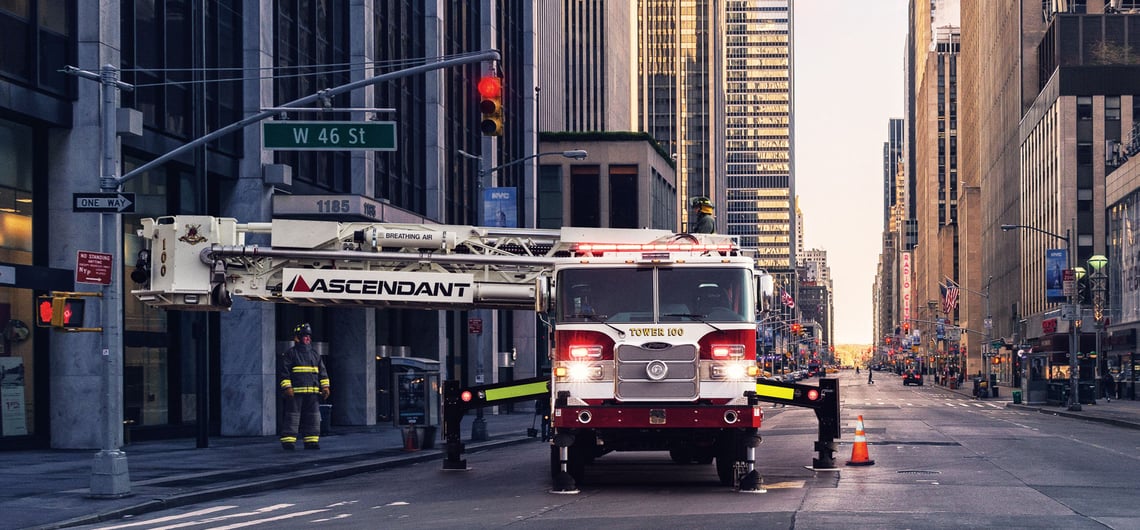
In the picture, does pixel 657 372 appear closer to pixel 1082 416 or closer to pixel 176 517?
pixel 176 517

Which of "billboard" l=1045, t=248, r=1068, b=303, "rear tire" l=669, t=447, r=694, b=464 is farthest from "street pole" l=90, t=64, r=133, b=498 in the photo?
"billboard" l=1045, t=248, r=1068, b=303

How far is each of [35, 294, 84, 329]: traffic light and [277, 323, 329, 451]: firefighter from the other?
30.4ft

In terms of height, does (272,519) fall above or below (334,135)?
below

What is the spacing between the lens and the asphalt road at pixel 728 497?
15.5m

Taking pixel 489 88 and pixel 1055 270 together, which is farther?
pixel 1055 270

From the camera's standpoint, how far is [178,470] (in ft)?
77.3

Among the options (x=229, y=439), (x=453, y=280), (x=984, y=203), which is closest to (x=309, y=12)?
(x=229, y=439)

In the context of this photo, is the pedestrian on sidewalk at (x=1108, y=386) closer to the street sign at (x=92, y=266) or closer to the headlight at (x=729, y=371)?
the headlight at (x=729, y=371)

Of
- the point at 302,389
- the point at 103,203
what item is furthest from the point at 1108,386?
the point at 103,203

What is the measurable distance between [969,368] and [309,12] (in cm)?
16412

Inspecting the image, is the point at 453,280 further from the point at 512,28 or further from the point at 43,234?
the point at 512,28

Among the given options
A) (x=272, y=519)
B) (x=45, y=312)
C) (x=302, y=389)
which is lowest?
(x=272, y=519)

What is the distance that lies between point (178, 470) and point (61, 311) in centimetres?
567

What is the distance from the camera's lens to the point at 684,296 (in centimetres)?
1830
